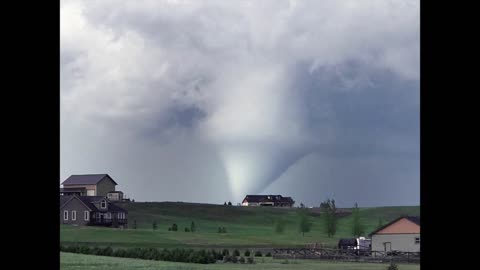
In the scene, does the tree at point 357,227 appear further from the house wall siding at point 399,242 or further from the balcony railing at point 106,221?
the balcony railing at point 106,221

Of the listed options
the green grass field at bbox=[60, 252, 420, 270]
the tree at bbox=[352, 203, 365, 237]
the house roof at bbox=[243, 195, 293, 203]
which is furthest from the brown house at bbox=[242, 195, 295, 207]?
the green grass field at bbox=[60, 252, 420, 270]

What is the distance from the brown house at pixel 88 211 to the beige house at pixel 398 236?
13.9 metres

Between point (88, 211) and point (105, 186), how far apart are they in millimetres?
1763

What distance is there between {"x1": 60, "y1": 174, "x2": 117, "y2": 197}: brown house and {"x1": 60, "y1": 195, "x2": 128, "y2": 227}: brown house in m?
0.59

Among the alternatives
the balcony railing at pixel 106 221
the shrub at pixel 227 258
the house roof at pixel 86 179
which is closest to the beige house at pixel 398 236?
the shrub at pixel 227 258

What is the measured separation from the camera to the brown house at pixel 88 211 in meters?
33.1

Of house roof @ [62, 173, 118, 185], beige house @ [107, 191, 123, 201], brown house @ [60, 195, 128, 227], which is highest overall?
house roof @ [62, 173, 118, 185]

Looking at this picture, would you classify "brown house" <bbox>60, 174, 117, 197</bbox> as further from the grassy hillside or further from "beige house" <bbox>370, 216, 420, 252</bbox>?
"beige house" <bbox>370, 216, 420, 252</bbox>

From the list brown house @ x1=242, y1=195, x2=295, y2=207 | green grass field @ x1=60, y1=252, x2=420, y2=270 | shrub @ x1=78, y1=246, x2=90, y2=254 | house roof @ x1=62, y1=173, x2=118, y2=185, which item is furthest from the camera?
brown house @ x1=242, y1=195, x2=295, y2=207

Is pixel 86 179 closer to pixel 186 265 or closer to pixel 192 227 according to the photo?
pixel 192 227

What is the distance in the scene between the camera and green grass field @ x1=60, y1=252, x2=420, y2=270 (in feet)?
79.7
